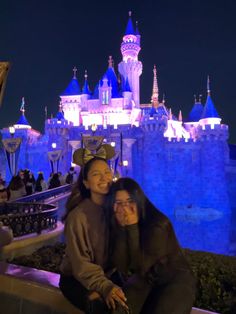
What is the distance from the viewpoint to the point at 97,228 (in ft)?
7.57

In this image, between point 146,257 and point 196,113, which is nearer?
point 146,257

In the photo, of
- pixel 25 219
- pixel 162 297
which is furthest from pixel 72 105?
pixel 162 297

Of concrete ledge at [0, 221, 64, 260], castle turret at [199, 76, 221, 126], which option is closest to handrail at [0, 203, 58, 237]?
concrete ledge at [0, 221, 64, 260]

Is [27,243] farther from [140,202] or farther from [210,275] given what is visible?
[140,202]

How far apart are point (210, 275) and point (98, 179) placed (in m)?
1.60

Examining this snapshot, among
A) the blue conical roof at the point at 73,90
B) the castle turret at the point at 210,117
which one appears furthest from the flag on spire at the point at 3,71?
the blue conical roof at the point at 73,90

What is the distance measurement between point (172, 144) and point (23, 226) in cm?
2312

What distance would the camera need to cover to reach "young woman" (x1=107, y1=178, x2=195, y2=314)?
2.05 metres

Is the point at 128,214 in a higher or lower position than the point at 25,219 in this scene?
higher

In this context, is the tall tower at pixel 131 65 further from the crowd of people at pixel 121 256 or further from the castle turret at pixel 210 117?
the crowd of people at pixel 121 256

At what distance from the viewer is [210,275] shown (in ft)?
10.9

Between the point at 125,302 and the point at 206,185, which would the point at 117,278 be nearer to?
the point at 125,302

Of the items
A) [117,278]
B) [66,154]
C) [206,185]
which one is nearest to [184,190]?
[206,185]

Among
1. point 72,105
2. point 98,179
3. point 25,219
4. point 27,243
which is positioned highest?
point 72,105
